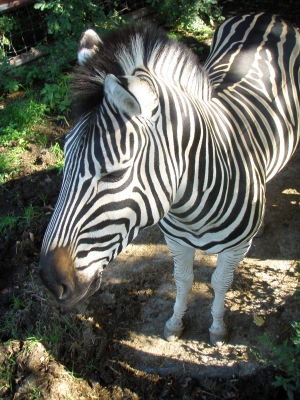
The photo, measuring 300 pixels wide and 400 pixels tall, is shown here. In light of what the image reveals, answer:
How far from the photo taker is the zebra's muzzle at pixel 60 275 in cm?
166

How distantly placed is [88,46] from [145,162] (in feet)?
2.37

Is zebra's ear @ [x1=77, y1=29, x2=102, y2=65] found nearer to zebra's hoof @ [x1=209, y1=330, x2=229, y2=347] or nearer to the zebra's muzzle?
the zebra's muzzle

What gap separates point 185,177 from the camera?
2.00 m

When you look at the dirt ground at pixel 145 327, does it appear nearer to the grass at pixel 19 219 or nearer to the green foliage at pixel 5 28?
the grass at pixel 19 219

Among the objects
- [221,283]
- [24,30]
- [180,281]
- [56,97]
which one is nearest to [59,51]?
[56,97]

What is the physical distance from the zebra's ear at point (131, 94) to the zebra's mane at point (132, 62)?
0.12m

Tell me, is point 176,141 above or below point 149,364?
above

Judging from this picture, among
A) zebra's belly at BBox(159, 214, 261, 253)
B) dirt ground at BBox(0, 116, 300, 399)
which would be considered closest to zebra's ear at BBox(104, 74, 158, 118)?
zebra's belly at BBox(159, 214, 261, 253)

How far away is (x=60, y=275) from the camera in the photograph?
1.66 meters

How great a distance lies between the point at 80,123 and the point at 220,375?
8.03ft

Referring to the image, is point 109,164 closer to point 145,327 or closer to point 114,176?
point 114,176

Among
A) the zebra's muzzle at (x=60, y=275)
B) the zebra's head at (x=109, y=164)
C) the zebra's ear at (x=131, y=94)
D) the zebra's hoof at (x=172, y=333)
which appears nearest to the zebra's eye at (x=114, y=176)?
the zebra's head at (x=109, y=164)

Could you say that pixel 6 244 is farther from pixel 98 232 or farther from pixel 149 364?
pixel 98 232

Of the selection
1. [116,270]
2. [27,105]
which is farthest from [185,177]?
[27,105]
